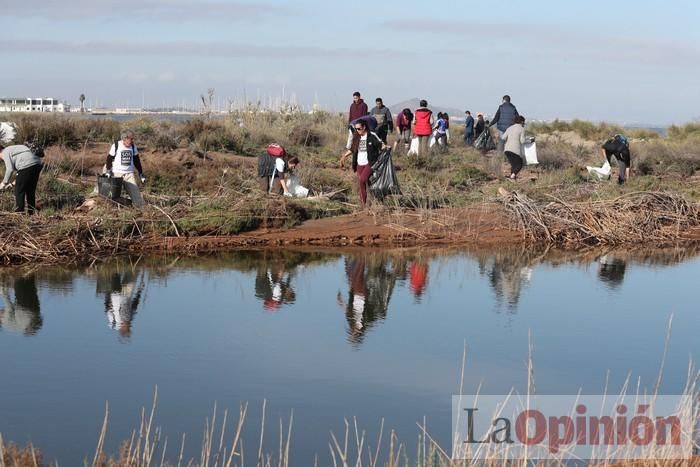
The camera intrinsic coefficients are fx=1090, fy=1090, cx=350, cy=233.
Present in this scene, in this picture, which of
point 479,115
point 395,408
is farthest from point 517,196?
point 479,115

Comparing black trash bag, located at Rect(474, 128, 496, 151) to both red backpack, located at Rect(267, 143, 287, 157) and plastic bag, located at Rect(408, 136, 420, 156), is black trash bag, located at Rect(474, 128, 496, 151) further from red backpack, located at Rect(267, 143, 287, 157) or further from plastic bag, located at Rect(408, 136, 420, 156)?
red backpack, located at Rect(267, 143, 287, 157)

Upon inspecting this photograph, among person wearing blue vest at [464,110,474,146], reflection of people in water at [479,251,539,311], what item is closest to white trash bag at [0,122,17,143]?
reflection of people in water at [479,251,539,311]

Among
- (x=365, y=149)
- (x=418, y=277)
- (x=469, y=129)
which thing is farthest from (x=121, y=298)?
(x=469, y=129)

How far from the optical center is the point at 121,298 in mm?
14516

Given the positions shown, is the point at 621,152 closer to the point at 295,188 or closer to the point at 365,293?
the point at 295,188

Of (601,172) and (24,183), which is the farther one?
(601,172)

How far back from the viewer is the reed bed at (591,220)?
805 inches

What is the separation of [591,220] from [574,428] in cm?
1263

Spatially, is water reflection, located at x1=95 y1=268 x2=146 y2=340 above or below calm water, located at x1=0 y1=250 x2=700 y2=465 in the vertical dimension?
below

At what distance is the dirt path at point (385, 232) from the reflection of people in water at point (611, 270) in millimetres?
2123

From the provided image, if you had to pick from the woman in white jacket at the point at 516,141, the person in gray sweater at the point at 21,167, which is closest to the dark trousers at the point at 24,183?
the person in gray sweater at the point at 21,167

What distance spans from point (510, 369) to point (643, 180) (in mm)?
17063

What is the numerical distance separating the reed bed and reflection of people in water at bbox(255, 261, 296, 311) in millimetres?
5271

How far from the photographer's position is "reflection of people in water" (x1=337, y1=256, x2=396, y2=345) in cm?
1325
